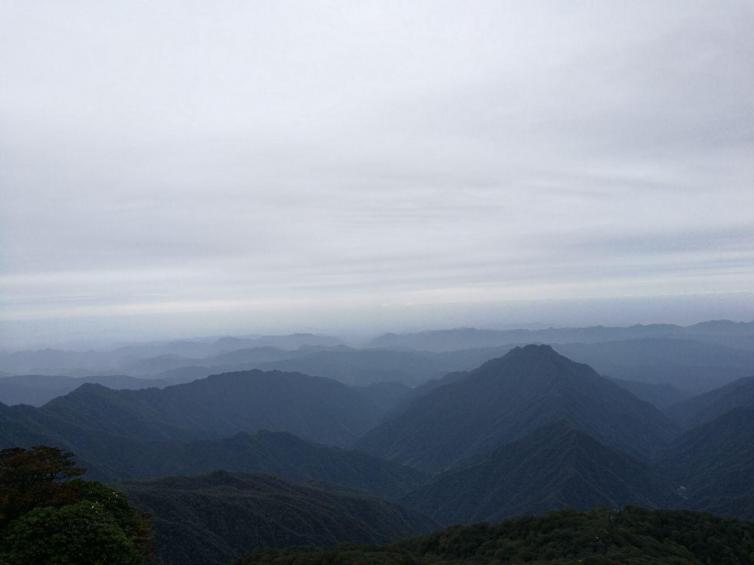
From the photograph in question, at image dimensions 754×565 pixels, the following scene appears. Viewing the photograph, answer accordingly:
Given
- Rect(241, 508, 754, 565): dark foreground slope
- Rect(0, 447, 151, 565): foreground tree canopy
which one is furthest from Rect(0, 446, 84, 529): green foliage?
Rect(241, 508, 754, 565): dark foreground slope

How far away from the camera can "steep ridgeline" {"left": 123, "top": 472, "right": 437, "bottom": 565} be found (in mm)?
70812

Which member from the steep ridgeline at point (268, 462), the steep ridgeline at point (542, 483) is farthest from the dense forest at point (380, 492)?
the steep ridgeline at point (268, 462)

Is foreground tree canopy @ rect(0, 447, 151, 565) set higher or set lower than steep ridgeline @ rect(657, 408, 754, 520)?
higher

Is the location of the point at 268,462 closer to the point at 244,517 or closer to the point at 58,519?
the point at 244,517

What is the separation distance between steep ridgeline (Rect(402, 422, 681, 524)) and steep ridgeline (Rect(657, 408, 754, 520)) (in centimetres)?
899

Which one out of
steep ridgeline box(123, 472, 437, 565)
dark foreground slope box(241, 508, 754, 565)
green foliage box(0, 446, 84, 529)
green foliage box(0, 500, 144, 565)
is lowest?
steep ridgeline box(123, 472, 437, 565)

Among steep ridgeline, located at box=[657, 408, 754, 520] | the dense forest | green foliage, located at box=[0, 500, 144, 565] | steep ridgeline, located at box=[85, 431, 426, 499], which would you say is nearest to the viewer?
green foliage, located at box=[0, 500, 144, 565]

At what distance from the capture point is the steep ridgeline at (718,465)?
354 ft

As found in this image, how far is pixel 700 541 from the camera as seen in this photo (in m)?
38.1

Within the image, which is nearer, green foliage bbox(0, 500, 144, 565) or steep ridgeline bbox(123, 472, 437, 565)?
green foliage bbox(0, 500, 144, 565)

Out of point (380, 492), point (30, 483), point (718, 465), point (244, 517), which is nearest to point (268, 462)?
point (380, 492)

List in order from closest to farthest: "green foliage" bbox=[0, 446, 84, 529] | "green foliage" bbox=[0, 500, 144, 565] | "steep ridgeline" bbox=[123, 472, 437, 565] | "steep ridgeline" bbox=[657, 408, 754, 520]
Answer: "green foliage" bbox=[0, 500, 144, 565], "green foliage" bbox=[0, 446, 84, 529], "steep ridgeline" bbox=[123, 472, 437, 565], "steep ridgeline" bbox=[657, 408, 754, 520]

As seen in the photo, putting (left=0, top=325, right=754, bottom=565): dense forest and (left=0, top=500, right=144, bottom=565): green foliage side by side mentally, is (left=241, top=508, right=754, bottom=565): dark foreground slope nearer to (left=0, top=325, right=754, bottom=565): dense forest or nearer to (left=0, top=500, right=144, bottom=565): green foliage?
(left=0, top=325, right=754, bottom=565): dense forest

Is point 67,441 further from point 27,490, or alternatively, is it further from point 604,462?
point 604,462
